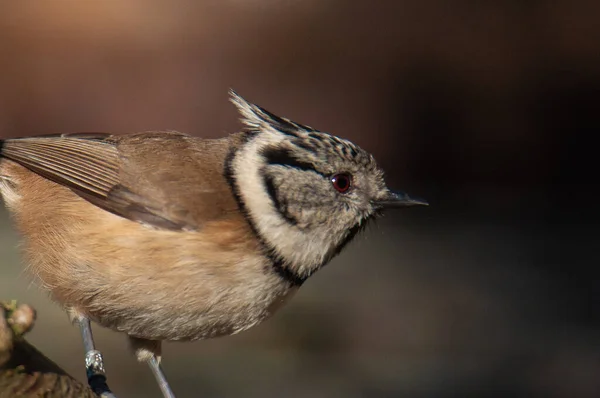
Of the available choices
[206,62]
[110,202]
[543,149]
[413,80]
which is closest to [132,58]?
[206,62]

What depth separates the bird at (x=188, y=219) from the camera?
287cm

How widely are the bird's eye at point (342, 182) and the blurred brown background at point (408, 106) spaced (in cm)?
295

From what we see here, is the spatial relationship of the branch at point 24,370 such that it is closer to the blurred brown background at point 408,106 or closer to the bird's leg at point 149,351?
the bird's leg at point 149,351

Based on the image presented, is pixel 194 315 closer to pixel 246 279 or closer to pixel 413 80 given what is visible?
pixel 246 279

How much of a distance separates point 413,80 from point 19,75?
2.89 meters

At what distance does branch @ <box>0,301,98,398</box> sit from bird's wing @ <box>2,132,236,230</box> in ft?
1.76

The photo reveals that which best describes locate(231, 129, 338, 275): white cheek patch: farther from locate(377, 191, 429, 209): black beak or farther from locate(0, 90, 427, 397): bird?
locate(377, 191, 429, 209): black beak

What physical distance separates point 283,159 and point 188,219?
369 millimetres

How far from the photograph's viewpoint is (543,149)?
25.0 ft

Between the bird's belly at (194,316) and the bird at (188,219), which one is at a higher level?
the bird at (188,219)

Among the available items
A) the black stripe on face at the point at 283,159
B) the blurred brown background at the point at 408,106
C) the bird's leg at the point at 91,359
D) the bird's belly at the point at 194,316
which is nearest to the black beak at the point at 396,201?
the black stripe on face at the point at 283,159

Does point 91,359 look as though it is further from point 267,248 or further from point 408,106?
point 408,106

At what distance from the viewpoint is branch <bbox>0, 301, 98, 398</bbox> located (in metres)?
2.43

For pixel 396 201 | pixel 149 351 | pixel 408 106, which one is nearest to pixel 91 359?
pixel 149 351
